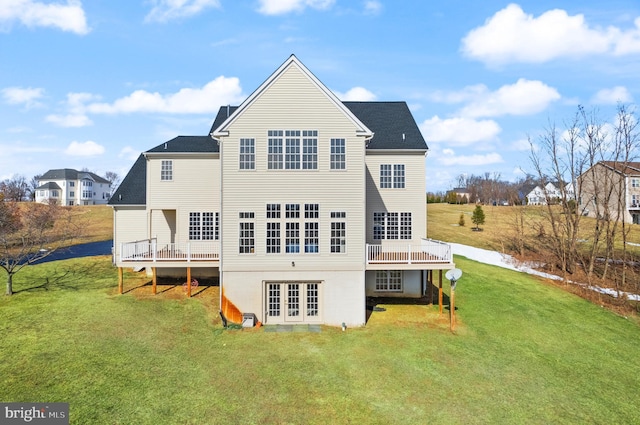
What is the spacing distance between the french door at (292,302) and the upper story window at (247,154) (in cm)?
563

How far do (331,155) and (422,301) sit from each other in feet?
32.5

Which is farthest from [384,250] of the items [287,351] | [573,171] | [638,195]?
[638,195]

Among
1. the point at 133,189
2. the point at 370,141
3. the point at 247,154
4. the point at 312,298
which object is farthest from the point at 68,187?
the point at 312,298

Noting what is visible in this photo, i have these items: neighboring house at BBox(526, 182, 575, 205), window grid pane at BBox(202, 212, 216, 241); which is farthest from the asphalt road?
neighboring house at BBox(526, 182, 575, 205)

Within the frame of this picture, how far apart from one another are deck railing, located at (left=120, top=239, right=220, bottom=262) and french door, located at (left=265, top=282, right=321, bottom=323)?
12.9 ft

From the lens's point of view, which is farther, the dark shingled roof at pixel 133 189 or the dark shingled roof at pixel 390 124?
the dark shingled roof at pixel 133 189

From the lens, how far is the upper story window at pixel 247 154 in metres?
16.1

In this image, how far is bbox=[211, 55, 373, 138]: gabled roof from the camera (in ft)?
52.1

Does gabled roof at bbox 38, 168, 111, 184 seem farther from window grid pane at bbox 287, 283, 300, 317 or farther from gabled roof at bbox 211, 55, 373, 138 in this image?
window grid pane at bbox 287, 283, 300, 317

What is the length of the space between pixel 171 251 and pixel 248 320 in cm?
650

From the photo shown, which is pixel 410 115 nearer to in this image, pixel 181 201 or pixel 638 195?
pixel 181 201

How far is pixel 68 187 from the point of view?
94.8 metres

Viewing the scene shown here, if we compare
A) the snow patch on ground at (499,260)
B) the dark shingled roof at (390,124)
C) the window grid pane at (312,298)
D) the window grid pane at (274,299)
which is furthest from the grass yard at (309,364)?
the dark shingled roof at (390,124)
